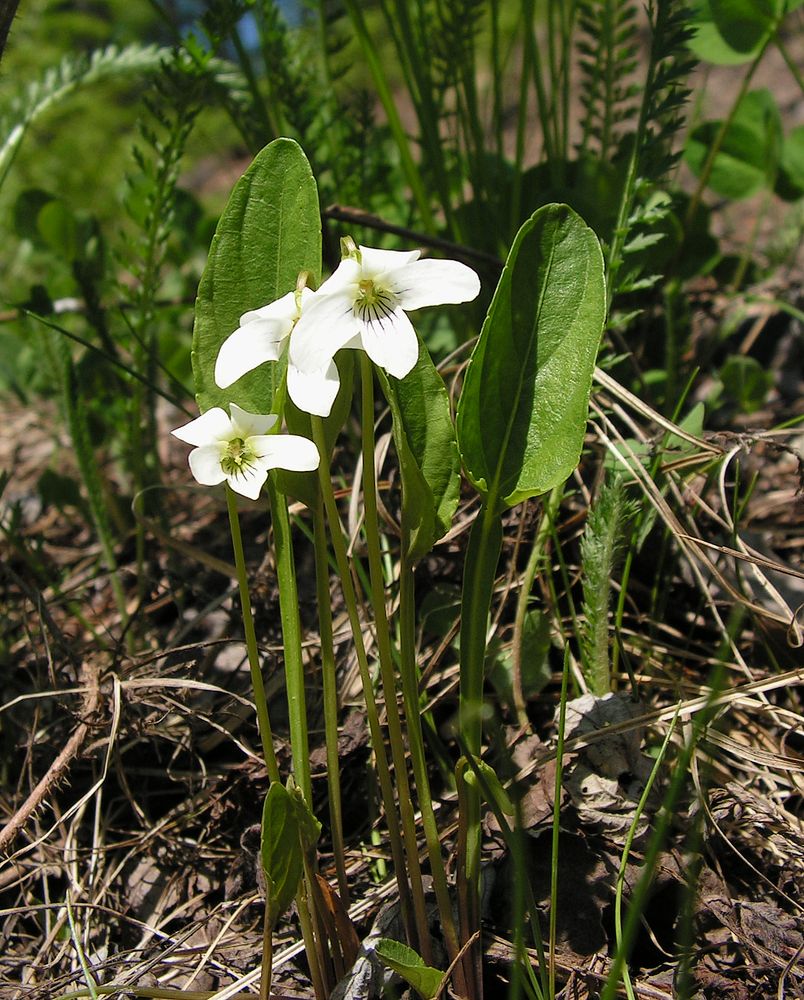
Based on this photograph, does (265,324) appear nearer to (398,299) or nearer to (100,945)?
(398,299)

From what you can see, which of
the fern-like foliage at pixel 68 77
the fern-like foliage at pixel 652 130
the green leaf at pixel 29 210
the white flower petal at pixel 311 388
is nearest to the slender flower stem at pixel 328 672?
the white flower petal at pixel 311 388

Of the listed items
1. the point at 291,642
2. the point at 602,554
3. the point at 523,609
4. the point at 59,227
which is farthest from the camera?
the point at 59,227

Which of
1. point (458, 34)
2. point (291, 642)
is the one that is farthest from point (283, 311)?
point (458, 34)

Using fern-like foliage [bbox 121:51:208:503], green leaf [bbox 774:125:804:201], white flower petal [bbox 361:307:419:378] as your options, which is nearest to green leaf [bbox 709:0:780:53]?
green leaf [bbox 774:125:804:201]

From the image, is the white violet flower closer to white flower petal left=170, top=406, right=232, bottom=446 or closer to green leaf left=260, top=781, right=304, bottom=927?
white flower petal left=170, top=406, right=232, bottom=446

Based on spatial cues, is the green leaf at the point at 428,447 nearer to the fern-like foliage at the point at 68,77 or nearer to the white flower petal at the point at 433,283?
the white flower petal at the point at 433,283

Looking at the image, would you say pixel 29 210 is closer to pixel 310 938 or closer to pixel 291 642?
pixel 291 642

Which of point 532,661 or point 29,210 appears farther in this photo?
point 29,210

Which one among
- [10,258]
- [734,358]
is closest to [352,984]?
[734,358]
